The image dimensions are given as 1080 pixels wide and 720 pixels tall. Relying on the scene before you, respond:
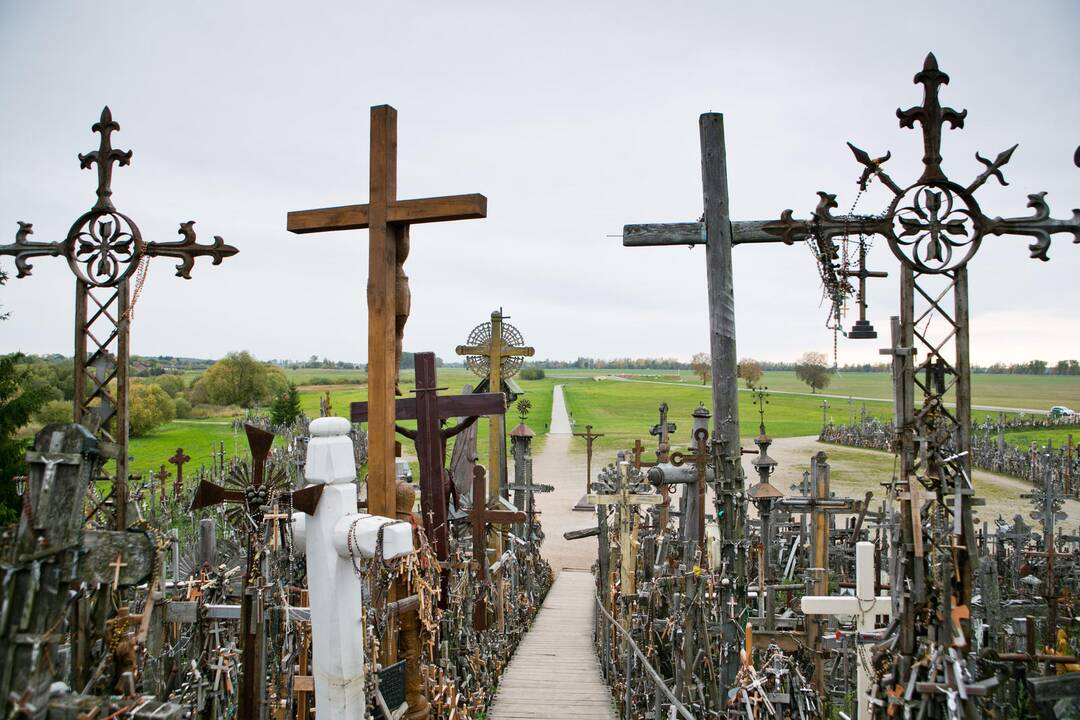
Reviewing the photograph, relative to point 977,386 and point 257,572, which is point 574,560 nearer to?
point 257,572

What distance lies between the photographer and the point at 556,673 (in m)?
10.2

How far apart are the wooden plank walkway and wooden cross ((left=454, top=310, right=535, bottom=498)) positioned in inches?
102

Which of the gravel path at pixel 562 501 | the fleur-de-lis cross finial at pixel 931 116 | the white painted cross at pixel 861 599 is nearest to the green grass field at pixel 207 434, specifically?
the gravel path at pixel 562 501

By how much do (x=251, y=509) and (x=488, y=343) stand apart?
9.04m

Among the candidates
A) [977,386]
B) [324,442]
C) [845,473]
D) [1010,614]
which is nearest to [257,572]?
[324,442]

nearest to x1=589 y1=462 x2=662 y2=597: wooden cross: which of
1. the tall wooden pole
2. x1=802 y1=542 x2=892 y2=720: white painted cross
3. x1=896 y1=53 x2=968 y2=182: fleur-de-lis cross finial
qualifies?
x1=802 y1=542 x2=892 y2=720: white painted cross

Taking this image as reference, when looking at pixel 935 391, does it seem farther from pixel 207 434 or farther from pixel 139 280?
pixel 207 434

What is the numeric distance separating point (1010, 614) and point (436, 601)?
28.2 feet

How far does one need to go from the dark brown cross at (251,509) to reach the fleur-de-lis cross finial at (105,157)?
1.98 metres

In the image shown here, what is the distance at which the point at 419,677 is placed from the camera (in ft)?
17.1

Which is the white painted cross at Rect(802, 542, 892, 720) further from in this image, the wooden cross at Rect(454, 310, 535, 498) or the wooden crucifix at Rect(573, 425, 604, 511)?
the wooden cross at Rect(454, 310, 535, 498)

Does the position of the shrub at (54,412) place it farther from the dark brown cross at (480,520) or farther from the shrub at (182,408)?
the shrub at (182,408)

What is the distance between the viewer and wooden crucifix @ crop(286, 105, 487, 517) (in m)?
4.66

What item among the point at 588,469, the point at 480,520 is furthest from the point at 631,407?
the point at 480,520
